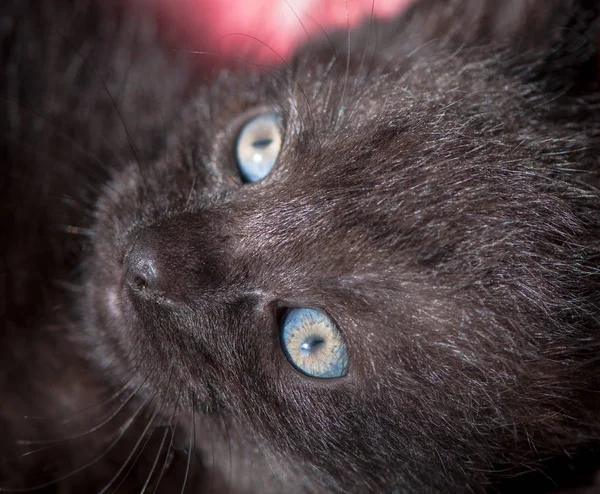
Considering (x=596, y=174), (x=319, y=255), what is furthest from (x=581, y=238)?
(x=319, y=255)

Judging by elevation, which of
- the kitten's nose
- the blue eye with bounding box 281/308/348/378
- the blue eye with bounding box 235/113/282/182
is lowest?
the blue eye with bounding box 281/308/348/378

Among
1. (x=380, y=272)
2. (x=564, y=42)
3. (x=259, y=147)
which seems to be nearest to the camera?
(x=380, y=272)

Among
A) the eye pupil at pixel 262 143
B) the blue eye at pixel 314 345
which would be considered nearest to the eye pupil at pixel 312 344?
the blue eye at pixel 314 345

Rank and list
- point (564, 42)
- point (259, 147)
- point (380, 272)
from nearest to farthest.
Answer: point (380, 272) < point (259, 147) < point (564, 42)

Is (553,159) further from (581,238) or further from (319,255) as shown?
(319,255)

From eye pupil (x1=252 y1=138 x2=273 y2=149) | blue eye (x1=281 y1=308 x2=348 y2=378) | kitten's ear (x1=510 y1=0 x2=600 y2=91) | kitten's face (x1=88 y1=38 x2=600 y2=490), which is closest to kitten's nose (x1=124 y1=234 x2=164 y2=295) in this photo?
kitten's face (x1=88 y1=38 x2=600 y2=490)

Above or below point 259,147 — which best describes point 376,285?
below

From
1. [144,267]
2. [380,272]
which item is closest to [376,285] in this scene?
[380,272]

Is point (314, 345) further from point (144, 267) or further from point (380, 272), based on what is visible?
point (144, 267)

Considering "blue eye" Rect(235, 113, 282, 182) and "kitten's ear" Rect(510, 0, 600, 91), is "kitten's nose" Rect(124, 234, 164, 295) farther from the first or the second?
"kitten's ear" Rect(510, 0, 600, 91)
